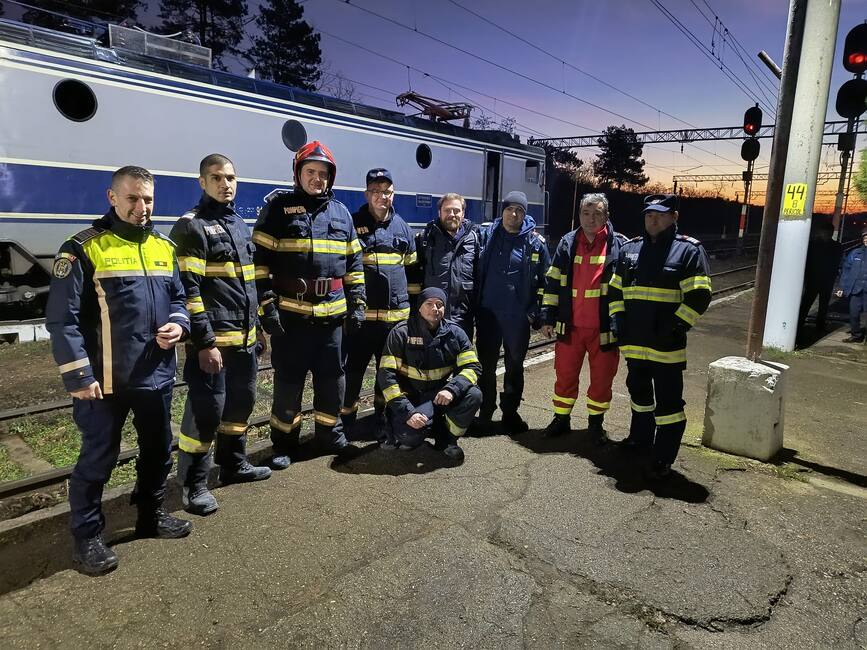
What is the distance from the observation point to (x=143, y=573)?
2689 millimetres

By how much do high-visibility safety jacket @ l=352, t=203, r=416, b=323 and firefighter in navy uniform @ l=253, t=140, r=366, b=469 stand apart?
27 cm

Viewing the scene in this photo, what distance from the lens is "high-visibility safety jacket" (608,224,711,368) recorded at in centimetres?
370

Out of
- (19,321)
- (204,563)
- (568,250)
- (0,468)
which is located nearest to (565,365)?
(568,250)

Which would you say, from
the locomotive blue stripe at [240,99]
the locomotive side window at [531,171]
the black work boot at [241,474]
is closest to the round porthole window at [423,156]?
the locomotive blue stripe at [240,99]

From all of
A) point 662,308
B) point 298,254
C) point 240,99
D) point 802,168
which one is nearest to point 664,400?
point 662,308

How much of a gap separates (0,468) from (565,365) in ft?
14.1

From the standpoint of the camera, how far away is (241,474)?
366 centimetres

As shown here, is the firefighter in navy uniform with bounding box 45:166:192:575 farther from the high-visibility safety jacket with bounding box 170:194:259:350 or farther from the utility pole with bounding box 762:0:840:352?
the utility pole with bounding box 762:0:840:352

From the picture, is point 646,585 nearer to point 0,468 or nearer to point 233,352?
point 233,352

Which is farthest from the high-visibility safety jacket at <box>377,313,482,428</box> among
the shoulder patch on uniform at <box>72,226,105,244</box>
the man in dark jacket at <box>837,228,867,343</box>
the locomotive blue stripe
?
the man in dark jacket at <box>837,228,867,343</box>

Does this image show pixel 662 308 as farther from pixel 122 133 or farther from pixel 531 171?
pixel 531 171

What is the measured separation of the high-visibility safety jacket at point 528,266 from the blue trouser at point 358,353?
0.95 m

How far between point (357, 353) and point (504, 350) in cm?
123

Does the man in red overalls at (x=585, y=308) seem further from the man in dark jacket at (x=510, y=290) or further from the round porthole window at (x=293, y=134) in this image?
the round porthole window at (x=293, y=134)
